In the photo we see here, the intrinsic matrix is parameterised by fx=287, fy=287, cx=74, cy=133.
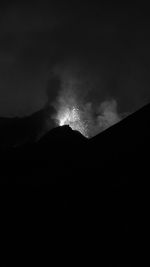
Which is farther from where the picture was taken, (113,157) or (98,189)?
(113,157)

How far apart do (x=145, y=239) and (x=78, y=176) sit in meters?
1.87

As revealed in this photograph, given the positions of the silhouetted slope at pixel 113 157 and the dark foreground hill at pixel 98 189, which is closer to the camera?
the dark foreground hill at pixel 98 189

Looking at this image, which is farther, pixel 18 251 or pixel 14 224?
pixel 14 224

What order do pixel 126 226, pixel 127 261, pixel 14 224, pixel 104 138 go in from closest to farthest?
pixel 127 261 < pixel 126 226 < pixel 14 224 < pixel 104 138

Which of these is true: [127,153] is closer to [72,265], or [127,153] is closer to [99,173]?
[99,173]

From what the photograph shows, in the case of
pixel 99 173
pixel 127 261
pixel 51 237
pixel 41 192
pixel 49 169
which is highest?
pixel 49 169

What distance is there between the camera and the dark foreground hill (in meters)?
3.74

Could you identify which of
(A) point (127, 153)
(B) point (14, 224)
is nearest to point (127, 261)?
(A) point (127, 153)

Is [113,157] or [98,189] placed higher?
[113,157]

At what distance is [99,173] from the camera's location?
4547 mm

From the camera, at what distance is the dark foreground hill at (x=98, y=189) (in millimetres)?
3738

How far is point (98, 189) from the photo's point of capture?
4344 mm

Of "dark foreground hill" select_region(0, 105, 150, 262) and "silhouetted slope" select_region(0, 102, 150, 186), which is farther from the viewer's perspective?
"silhouetted slope" select_region(0, 102, 150, 186)

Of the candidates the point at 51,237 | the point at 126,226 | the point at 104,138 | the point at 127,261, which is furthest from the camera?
the point at 104,138
